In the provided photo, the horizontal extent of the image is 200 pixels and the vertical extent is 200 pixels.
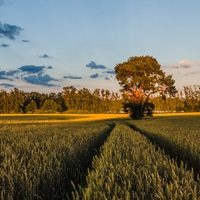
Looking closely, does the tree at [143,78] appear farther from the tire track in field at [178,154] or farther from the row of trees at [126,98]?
the tire track in field at [178,154]

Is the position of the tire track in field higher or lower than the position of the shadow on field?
lower

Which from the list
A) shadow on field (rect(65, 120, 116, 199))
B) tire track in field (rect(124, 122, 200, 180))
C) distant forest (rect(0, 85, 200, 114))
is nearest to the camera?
shadow on field (rect(65, 120, 116, 199))

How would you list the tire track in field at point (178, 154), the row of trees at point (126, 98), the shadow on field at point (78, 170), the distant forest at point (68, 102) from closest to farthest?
Answer: the shadow on field at point (78, 170) → the tire track in field at point (178, 154) → the row of trees at point (126, 98) → the distant forest at point (68, 102)

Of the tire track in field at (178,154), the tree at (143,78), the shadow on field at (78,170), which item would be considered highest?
the tree at (143,78)

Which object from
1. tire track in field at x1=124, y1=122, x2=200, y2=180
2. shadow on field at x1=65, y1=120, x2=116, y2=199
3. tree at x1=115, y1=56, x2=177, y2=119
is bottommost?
tire track in field at x1=124, y1=122, x2=200, y2=180

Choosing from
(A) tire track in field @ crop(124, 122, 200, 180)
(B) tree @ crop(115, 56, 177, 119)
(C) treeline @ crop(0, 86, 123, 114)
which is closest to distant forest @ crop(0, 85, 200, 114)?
(C) treeline @ crop(0, 86, 123, 114)

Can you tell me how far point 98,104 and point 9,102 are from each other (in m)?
49.8

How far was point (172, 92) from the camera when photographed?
59500 millimetres

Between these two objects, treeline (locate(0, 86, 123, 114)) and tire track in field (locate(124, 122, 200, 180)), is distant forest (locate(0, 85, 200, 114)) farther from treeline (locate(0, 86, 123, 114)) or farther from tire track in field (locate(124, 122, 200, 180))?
tire track in field (locate(124, 122, 200, 180))

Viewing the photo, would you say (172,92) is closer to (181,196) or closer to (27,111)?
(181,196)

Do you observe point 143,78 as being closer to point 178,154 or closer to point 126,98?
point 126,98

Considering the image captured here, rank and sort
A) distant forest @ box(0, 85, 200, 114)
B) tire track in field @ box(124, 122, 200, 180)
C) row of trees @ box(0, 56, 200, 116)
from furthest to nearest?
distant forest @ box(0, 85, 200, 114)
row of trees @ box(0, 56, 200, 116)
tire track in field @ box(124, 122, 200, 180)

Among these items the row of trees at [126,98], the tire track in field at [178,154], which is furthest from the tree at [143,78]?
the tire track in field at [178,154]

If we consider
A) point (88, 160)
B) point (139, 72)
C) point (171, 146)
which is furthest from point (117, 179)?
point (139, 72)
